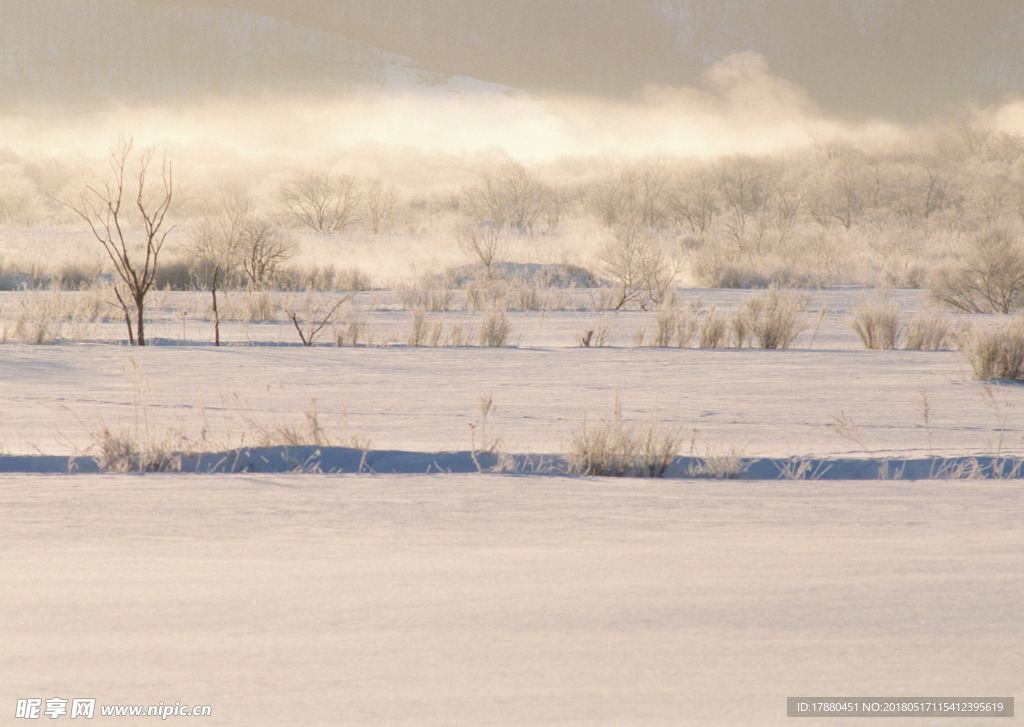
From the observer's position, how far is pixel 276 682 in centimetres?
174

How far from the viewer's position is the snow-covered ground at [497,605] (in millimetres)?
1711

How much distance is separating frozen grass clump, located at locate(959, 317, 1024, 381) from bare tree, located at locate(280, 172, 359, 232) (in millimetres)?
42361

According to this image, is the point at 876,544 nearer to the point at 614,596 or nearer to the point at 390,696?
the point at 614,596

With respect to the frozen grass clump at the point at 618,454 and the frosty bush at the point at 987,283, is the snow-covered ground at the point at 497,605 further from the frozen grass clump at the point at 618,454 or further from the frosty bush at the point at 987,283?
the frosty bush at the point at 987,283

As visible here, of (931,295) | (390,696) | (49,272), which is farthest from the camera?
(49,272)

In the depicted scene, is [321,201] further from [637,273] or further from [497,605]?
[497,605]

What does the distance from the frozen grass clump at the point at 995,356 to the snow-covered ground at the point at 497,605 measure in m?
5.43

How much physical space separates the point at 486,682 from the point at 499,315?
9.99m

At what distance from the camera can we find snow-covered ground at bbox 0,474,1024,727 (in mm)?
1711

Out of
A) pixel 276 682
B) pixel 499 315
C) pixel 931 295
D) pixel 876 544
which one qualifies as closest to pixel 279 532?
pixel 276 682

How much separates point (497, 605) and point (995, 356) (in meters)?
7.69

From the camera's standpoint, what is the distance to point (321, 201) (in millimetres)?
50000

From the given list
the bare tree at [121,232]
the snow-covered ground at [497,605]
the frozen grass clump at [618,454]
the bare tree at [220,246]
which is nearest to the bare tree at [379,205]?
the bare tree at [121,232]

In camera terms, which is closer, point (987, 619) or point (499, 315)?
point (987, 619)
